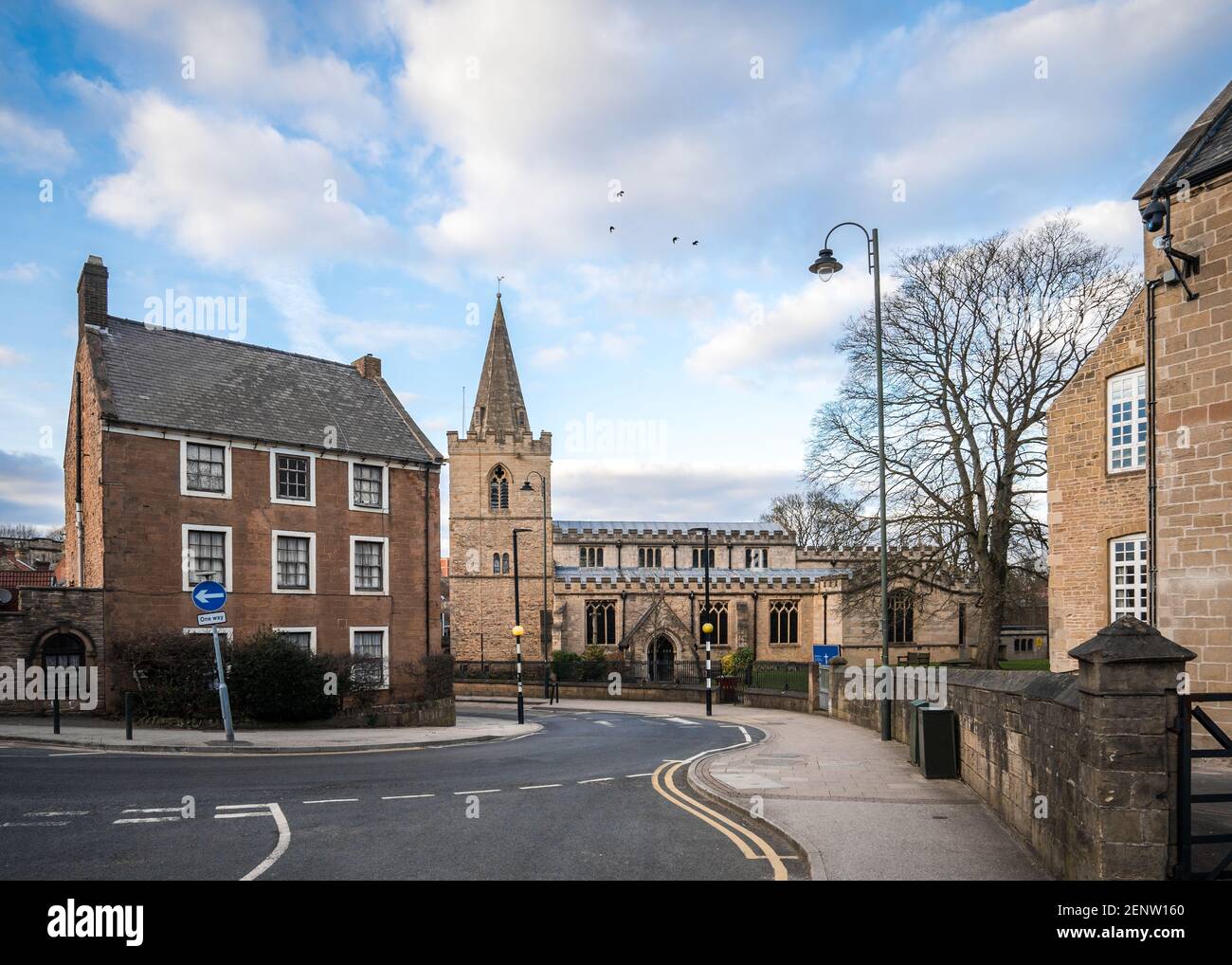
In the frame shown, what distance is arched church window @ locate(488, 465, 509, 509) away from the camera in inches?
2213

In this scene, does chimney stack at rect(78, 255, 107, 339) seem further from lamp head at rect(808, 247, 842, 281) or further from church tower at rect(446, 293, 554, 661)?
church tower at rect(446, 293, 554, 661)

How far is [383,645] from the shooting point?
28.0 m

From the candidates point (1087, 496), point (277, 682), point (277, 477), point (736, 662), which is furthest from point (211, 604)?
point (736, 662)

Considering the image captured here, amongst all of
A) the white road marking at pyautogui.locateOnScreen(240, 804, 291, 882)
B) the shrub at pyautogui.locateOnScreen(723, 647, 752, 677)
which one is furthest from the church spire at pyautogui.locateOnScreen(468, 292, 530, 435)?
the white road marking at pyautogui.locateOnScreen(240, 804, 291, 882)

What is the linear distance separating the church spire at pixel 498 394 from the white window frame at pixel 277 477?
97.2ft

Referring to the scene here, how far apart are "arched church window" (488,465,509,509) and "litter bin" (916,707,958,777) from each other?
1759 inches

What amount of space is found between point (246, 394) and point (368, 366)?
19.9 feet

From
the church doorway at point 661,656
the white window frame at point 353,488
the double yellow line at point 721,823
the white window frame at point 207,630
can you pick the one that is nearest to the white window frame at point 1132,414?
the double yellow line at point 721,823

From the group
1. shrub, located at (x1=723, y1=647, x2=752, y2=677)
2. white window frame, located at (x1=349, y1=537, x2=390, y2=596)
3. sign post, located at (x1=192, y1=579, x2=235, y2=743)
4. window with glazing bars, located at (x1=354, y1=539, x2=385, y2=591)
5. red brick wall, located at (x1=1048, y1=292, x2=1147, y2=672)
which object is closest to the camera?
sign post, located at (x1=192, y1=579, x2=235, y2=743)

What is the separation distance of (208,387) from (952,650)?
4722 centimetres

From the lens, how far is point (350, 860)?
313 inches

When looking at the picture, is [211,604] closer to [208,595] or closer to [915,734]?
[208,595]
